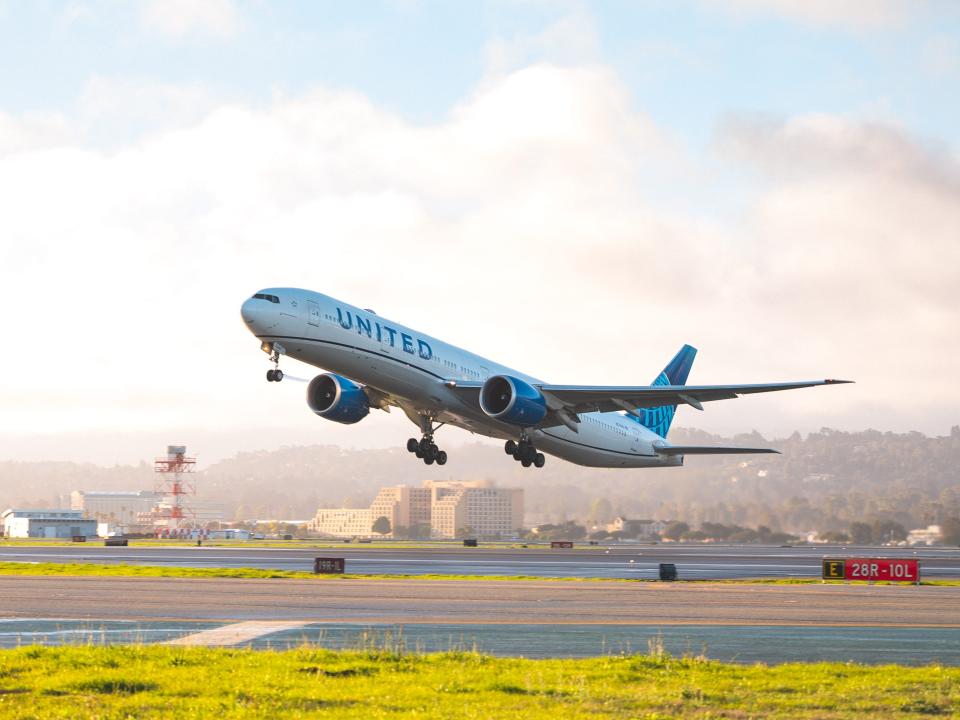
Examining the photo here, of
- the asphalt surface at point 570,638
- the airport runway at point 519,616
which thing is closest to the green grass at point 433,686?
the asphalt surface at point 570,638

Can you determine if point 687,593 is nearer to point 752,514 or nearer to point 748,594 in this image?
point 748,594

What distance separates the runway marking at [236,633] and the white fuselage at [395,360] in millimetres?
20743

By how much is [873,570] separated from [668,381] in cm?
3453

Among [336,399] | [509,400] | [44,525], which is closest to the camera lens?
[509,400]

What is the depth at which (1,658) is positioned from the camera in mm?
20266

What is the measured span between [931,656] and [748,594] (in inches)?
657

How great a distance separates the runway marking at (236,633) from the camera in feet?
77.4

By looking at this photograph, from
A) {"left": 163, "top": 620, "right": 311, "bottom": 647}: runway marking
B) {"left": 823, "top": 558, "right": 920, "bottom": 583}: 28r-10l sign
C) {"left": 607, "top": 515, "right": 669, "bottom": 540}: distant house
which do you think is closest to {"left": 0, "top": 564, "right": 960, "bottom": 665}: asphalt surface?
{"left": 163, "top": 620, "right": 311, "bottom": 647}: runway marking

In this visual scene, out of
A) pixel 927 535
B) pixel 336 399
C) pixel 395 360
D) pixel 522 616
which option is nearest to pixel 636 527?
pixel 927 535

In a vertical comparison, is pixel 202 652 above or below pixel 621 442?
below

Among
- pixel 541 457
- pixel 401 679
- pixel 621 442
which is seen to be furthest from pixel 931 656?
pixel 621 442

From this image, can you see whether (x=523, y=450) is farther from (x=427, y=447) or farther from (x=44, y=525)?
(x=44, y=525)

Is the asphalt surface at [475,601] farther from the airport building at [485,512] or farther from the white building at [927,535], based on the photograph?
the airport building at [485,512]

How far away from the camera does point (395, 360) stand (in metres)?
52.2
